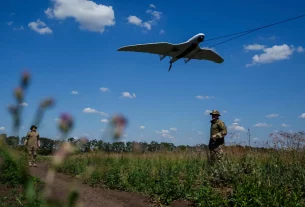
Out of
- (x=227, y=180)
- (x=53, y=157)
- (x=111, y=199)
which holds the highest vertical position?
(x=53, y=157)

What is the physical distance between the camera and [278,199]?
6.01 metres

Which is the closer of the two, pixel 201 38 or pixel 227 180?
pixel 227 180

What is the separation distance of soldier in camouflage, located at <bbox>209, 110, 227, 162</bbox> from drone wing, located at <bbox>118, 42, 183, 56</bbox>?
272 inches

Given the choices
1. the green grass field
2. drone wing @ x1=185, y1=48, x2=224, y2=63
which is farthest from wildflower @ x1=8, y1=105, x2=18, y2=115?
drone wing @ x1=185, y1=48, x2=224, y2=63

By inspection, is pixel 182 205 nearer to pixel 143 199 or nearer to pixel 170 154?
pixel 143 199

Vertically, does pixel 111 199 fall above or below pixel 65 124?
below

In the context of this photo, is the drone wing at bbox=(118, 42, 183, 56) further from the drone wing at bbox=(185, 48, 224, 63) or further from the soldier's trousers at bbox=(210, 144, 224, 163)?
the soldier's trousers at bbox=(210, 144, 224, 163)

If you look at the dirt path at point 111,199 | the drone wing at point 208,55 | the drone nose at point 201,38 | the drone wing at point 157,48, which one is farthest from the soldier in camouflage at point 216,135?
the drone wing at point 208,55

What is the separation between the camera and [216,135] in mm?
9406

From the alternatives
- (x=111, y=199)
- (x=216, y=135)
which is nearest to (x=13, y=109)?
(x=111, y=199)

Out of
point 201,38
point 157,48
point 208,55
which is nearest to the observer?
point 201,38

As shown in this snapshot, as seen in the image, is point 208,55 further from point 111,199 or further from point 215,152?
point 111,199

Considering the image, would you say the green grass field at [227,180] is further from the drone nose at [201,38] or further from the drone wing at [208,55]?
the drone wing at [208,55]

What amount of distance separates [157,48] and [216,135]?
883cm
